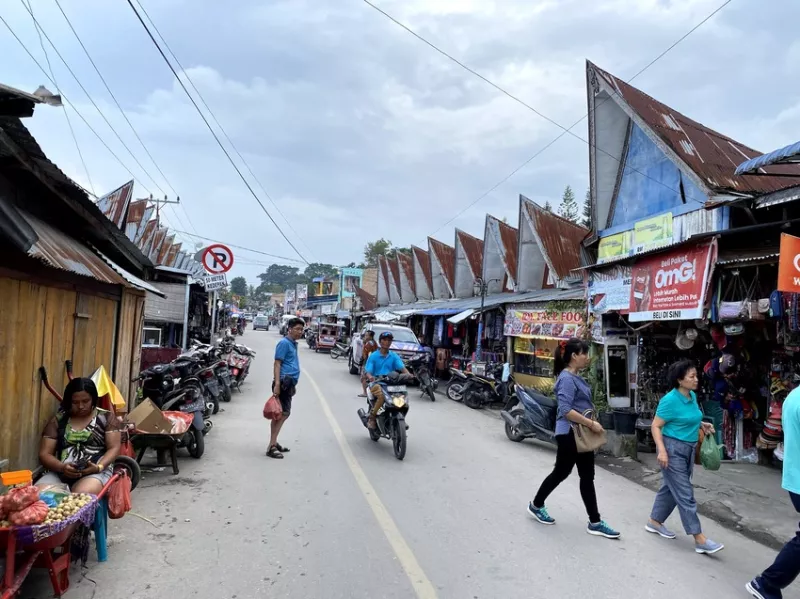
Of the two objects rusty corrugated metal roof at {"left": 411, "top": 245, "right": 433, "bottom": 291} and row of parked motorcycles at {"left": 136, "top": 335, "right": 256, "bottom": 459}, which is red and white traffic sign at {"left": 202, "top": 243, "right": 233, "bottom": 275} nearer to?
row of parked motorcycles at {"left": 136, "top": 335, "right": 256, "bottom": 459}

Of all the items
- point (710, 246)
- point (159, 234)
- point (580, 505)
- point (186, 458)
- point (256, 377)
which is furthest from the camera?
point (159, 234)

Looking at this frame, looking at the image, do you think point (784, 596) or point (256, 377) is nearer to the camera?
point (784, 596)

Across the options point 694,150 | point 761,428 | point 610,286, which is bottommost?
point 761,428

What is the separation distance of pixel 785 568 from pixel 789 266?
134 inches

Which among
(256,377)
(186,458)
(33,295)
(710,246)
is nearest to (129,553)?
(33,295)

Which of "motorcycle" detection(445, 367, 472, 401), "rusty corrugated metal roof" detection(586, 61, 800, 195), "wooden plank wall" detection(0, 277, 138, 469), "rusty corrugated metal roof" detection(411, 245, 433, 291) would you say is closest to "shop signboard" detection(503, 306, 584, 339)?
"motorcycle" detection(445, 367, 472, 401)

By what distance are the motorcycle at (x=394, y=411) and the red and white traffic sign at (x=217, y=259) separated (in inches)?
210

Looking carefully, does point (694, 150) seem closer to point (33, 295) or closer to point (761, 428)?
point (761, 428)

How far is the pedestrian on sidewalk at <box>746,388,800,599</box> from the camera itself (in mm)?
3348

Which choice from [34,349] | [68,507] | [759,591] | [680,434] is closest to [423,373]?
[680,434]

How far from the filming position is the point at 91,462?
4.07 meters

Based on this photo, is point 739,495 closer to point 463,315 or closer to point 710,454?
point 710,454

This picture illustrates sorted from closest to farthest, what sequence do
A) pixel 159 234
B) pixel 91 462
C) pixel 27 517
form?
pixel 27 517
pixel 91 462
pixel 159 234

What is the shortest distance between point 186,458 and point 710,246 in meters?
7.70
